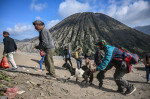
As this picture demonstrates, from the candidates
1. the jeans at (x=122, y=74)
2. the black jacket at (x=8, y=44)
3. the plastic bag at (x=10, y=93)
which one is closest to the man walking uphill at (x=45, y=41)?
the plastic bag at (x=10, y=93)

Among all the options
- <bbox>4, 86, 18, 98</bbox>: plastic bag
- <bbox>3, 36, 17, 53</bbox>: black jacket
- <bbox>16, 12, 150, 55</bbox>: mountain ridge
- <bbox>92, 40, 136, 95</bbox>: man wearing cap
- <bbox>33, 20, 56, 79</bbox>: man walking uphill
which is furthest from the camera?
<bbox>16, 12, 150, 55</bbox>: mountain ridge

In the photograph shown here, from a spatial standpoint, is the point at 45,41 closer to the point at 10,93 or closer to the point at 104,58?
the point at 10,93

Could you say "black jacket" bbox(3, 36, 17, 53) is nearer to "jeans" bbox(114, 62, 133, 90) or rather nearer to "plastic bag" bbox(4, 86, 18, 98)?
"plastic bag" bbox(4, 86, 18, 98)

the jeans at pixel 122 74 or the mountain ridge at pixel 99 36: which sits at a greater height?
the mountain ridge at pixel 99 36

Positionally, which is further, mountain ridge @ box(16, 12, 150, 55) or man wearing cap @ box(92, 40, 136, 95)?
mountain ridge @ box(16, 12, 150, 55)

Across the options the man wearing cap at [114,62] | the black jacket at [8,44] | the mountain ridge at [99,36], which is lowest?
the man wearing cap at [114,62]

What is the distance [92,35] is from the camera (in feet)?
278

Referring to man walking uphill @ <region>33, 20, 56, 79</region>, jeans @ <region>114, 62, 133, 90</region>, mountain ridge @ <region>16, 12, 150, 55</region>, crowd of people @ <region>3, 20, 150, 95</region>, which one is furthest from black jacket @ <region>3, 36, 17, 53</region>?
mountain ridge @ <region>16, 12, 150, 55</region>

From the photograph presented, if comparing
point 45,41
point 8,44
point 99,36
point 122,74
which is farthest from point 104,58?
point 99,36

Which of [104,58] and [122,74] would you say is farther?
[122,74]

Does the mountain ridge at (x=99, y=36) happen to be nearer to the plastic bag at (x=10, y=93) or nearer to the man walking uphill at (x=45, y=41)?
the man walking uphill at (x=45, y=41)

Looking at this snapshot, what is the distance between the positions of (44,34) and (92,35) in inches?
3223

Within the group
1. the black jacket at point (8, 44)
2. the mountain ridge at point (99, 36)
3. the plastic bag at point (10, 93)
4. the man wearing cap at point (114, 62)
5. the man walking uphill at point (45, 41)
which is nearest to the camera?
the plastic bag at point (10, 93)

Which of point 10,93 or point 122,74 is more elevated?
point 122,74
